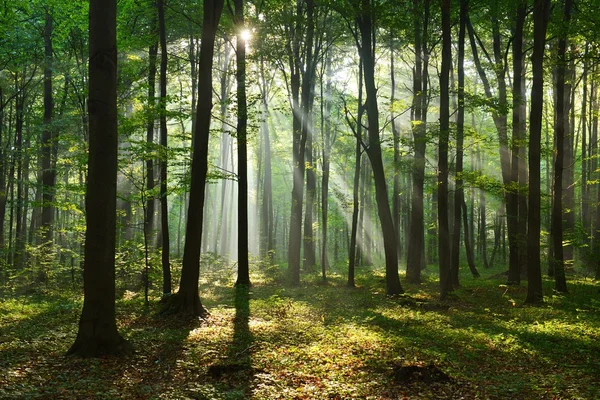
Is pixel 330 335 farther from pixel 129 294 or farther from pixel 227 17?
pixel 227 17

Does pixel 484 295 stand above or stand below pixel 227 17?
below

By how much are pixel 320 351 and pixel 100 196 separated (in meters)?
4.49

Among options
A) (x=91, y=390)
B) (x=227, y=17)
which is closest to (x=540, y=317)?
(x=91, y=390)

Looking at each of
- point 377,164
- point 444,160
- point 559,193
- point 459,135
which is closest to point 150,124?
point 377,164

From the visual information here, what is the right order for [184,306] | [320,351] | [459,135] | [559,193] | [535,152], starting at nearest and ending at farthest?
[320,351]
[184,306]
[535,152]
[459,135]
[559,193]

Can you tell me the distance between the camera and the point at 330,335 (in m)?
9.31

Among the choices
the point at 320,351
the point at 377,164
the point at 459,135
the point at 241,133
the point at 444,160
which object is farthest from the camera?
the point at 377,164

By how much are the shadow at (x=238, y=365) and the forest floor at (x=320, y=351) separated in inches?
0.8

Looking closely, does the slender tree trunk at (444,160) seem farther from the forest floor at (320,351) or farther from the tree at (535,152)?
the tree at (535,152)

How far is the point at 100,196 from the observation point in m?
6.78

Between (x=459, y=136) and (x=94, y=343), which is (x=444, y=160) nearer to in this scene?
(x=459, y=136)

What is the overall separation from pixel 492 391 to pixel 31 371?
6.18m

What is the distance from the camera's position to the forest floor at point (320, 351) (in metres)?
5.91

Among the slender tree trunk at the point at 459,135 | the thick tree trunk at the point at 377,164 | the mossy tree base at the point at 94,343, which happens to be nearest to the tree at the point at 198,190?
the mossy tree base at the point at 94,343
